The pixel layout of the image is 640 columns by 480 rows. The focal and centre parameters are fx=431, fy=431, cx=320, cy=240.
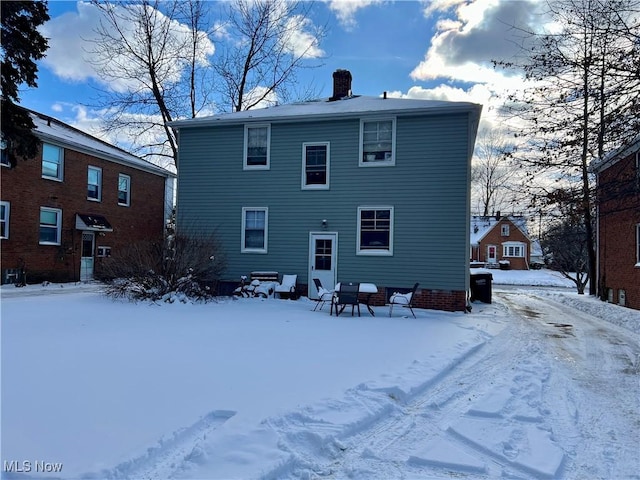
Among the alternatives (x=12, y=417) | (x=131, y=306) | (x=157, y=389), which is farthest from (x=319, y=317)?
(x=12, y=417)

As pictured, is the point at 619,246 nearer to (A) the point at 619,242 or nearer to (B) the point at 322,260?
(A) the point at 619,242

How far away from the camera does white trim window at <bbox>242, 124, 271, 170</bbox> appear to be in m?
14.9

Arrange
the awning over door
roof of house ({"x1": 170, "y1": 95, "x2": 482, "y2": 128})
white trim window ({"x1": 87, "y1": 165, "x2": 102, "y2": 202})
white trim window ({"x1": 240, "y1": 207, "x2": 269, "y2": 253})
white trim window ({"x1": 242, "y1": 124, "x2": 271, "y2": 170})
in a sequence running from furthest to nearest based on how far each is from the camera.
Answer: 1. white trim window ({"x1": 87, "y1": 165, "x2": 102, "y2": 202})
2. the awning over door
3. white trim window ({"x1": 242, "y1": 124, "x2": 271, "y2": 170})
4. white trim window ({"x1": 240, "y1": 207, "x2": 269, "y2": 253})
5. roof of house ({"x1": 170, "y1": 95, "x2": 482, "y2": 128})

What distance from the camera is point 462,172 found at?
1300cm

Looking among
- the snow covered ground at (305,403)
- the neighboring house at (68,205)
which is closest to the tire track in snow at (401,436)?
the snow covered ground at (305,403)

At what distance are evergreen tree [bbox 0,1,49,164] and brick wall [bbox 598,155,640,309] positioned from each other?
16614mm

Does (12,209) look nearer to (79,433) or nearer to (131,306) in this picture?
(131,306)

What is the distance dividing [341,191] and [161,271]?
6036 mm

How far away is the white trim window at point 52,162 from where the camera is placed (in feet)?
60.8

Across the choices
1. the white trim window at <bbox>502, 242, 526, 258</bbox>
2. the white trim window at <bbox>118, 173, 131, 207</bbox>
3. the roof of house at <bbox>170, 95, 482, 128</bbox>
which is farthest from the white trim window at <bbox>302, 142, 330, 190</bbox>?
the white trim window at <bbox>502, 242, 526, 258</bbox>

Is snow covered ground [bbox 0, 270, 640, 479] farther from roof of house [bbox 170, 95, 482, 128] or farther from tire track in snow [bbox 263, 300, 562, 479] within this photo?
roof of house [bbox 170, 95, 482, 128]

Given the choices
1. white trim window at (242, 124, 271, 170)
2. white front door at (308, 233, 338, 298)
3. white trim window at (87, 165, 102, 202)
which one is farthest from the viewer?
white trim window at (87, 165, 102, 202)

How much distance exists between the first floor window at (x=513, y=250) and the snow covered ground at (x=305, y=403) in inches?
1666

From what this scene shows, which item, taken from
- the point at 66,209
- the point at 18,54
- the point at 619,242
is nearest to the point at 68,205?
the point at 66,209
